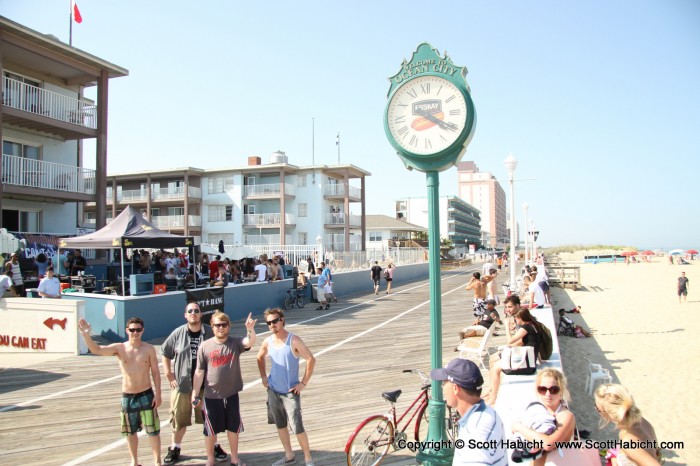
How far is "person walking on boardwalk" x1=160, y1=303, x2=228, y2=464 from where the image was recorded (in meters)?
Result: 5.47

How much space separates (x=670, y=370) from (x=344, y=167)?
117 feet

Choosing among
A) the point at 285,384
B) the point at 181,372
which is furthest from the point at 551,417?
the point at 181,372

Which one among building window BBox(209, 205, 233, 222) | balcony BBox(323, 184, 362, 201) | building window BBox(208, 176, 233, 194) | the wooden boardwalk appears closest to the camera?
the wooden boardwalk

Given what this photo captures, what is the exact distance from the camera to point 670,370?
12273 mm

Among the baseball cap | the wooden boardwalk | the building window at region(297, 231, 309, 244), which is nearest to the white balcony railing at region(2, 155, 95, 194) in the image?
the wooden boardwalk

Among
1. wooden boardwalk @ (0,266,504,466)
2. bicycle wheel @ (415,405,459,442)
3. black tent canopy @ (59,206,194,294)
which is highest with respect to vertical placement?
black tent canopy @ (59,206,194,294)

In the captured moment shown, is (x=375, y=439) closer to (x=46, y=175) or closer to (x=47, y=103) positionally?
(x=46, y=175)

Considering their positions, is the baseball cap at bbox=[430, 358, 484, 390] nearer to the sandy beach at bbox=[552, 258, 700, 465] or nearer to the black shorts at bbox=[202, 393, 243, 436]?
the black shorts at bbox=[202, 393, 243, 436]

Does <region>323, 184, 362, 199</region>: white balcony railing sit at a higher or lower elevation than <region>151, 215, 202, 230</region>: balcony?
higher

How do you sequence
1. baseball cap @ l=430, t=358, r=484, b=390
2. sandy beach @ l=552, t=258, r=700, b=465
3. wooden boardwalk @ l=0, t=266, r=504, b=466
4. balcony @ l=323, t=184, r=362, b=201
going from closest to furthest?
1. baseball cap @ l=430, t=358, r=484, b=390
2. wooden boardwalk @ l=0, t=266, r=504, b=466
3. sandy beach @ l=552, t=258, r=700, b=465
4. balcony @ l=323, t=184, r=362, b=201

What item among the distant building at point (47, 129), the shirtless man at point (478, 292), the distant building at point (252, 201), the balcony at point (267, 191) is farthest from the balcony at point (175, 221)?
the shirtless man at point (478, 292)

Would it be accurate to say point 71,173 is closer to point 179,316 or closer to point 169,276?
point 169,276

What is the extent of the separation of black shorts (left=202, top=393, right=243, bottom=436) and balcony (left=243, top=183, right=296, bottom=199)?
39.6 meters

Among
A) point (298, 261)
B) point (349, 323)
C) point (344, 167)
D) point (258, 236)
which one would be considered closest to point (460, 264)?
point (344, 167)
